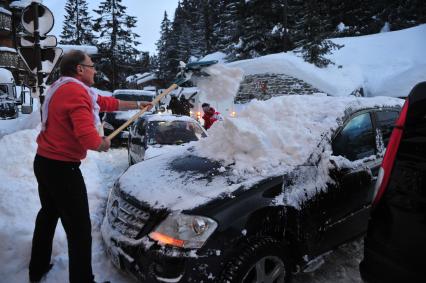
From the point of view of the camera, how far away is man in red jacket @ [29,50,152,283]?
8.52 feet

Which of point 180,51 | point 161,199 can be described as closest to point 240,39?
point 180,51

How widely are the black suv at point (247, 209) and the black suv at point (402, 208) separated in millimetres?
782

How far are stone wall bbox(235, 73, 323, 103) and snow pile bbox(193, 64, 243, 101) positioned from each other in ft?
40.2

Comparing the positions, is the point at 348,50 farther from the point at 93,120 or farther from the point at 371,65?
the point at 93,120

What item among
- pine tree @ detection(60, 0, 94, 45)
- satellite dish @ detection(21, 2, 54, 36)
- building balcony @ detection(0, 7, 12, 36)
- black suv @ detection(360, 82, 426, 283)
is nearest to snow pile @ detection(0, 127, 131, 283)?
satellite dish @ detection(21, 2, 54, 36)

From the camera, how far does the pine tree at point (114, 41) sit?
39938 mm

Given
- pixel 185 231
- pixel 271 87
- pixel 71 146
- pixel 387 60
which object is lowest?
pixel 185 231

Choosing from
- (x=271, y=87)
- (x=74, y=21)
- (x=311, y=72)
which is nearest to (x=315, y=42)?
(x=311, y=72)

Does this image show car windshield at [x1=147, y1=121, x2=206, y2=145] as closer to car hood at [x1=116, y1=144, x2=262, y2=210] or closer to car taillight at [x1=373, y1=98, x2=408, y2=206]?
car hood at [x1=116, y1=144, x2=262, y2=210]

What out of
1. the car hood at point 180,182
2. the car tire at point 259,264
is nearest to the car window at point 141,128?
the car hood at point 180,182

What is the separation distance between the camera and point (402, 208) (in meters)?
2.04

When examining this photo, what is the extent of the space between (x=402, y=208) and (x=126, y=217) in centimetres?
209

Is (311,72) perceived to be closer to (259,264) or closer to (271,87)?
(271,87)

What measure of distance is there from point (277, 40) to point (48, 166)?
82.4ft
